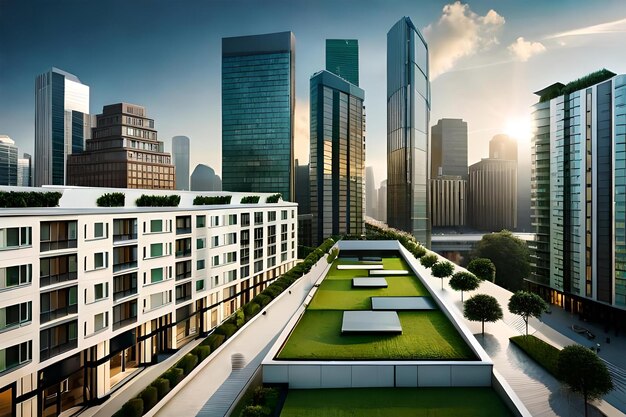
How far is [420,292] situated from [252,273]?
74.5 feet

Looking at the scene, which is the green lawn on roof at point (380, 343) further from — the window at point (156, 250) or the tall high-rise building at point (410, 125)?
the tall high-rise building at point (410, 125)

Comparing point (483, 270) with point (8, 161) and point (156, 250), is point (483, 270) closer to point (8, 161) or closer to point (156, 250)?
point (156, 250)

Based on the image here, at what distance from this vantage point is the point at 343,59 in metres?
162

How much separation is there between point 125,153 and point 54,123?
298 feet

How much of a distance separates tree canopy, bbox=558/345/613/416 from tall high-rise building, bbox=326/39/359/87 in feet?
515

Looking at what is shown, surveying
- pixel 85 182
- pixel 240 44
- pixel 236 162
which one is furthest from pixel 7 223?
pixel 240 44

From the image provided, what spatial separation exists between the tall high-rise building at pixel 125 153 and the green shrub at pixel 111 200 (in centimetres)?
3621

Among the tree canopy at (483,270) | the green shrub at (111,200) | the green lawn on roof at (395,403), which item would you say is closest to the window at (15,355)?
the green shrub at (111,200)

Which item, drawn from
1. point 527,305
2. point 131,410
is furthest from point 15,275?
point 527,305

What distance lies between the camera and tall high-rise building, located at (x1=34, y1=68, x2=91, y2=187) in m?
126

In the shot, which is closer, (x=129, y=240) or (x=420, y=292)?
(x=129, y=240)

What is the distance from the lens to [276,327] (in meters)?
29.5

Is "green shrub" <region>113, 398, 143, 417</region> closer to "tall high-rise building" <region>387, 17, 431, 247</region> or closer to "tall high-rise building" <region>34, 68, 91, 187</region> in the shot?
"tall high-rise building" <region>387, 17, 431, 247</region>

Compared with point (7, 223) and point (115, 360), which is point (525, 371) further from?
point (7, 223)
